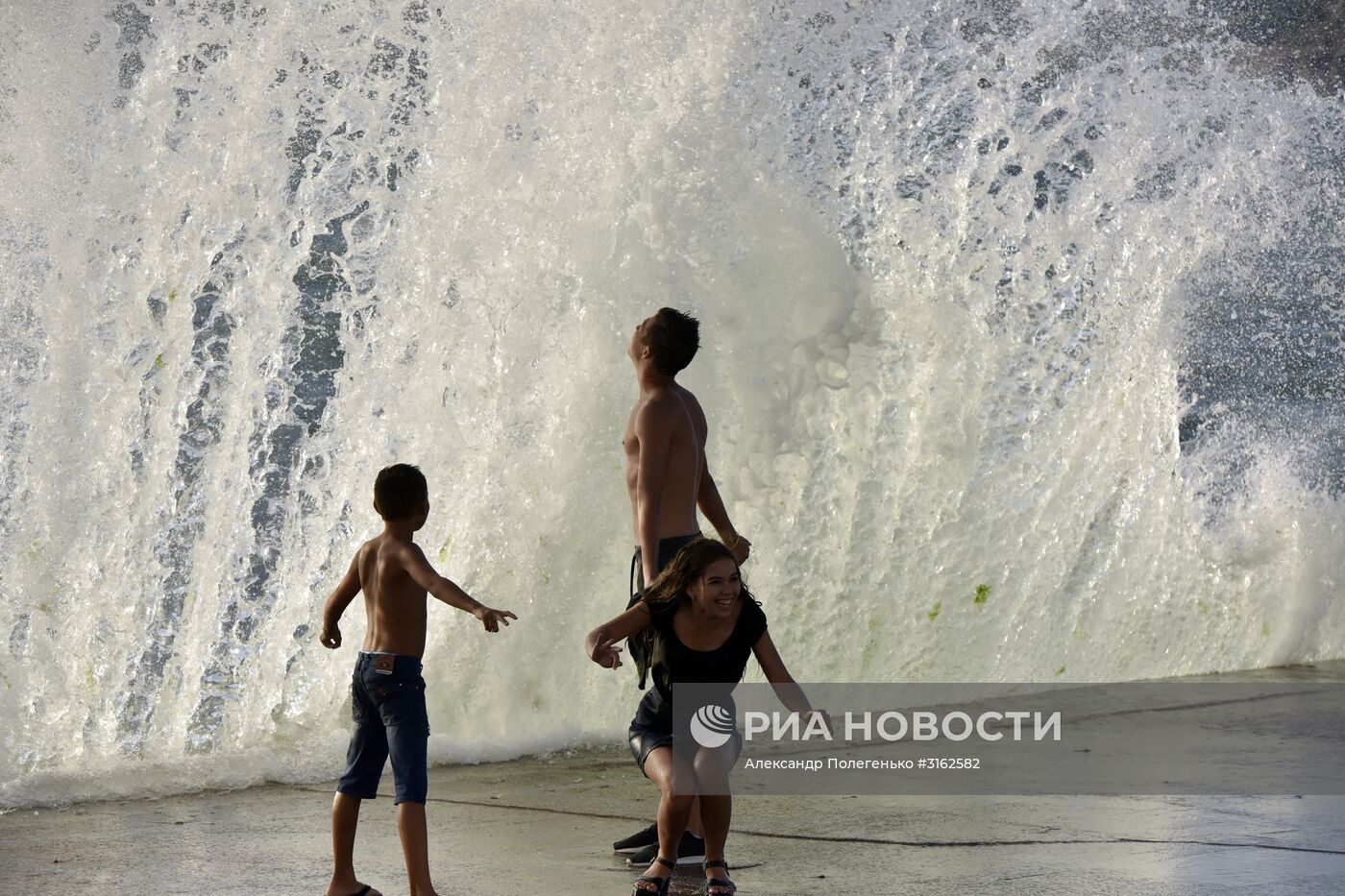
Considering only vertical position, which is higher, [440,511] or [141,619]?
[440,511]

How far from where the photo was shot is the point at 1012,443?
7785mm

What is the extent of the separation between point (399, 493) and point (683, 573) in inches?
29.4

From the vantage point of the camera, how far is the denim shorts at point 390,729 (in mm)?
3865

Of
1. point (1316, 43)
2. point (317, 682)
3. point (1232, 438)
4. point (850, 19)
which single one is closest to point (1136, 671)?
point (1232, 438)

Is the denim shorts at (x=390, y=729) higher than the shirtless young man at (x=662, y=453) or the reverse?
the reverse

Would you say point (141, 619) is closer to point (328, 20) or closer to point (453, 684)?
point (453, 684)

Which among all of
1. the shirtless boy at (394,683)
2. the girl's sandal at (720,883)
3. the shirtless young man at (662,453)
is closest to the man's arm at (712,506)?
the shirtless young man at (662,453)

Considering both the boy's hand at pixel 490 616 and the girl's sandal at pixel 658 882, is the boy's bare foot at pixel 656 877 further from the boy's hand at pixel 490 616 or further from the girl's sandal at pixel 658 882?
the boy's hand at pixel 490 616

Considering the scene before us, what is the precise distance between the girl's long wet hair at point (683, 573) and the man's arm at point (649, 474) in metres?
0.44

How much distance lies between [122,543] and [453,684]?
58.6 inches

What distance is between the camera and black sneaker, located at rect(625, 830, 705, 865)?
4.31 m

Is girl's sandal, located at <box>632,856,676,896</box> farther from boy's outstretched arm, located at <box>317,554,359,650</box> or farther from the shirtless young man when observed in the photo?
boy's outstretched arm, located at <box>317,554,359,650</box>

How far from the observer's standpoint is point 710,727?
155 inches

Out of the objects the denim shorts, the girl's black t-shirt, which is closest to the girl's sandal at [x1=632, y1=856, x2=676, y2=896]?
the girl's black t-shirt
